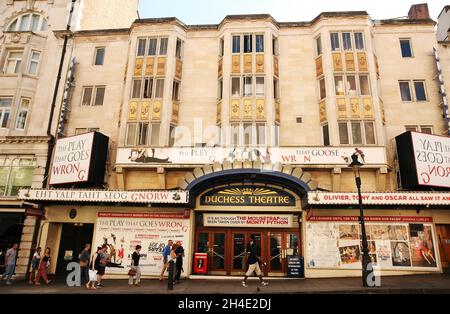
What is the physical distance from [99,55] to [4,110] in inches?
295

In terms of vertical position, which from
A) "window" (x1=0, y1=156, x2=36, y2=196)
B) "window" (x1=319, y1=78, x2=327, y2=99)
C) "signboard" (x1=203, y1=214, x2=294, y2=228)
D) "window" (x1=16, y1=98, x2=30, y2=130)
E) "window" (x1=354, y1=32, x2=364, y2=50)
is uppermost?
"window" (x1=354, y1=32, x2=364, y2=50)

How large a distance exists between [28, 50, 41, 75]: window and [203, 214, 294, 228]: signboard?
54.3 feet

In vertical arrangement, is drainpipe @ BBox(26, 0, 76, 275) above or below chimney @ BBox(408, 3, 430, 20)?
below

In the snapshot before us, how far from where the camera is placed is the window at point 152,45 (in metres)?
21.5

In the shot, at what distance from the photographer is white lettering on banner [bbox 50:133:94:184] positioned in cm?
1828

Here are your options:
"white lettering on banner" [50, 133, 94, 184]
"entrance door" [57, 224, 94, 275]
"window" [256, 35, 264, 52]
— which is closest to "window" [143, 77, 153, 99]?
"white lettering on banner" [50, 133, 94, 184]

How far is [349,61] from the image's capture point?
2005 cm

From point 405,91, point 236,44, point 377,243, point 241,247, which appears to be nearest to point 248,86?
point 236,44

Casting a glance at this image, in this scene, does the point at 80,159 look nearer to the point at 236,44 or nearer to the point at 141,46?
the point at 141,46

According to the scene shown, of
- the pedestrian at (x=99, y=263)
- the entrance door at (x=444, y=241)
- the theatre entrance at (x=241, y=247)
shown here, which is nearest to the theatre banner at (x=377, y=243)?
the entrance door at (x=444, y=241)

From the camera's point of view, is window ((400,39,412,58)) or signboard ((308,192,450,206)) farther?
window ((400,39,412,58))

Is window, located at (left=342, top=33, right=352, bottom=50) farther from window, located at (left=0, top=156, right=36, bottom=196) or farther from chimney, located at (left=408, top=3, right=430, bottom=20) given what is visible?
window, located at (left=0, top=156, right=36, bottom=196)

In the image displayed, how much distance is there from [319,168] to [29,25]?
23596 mm
